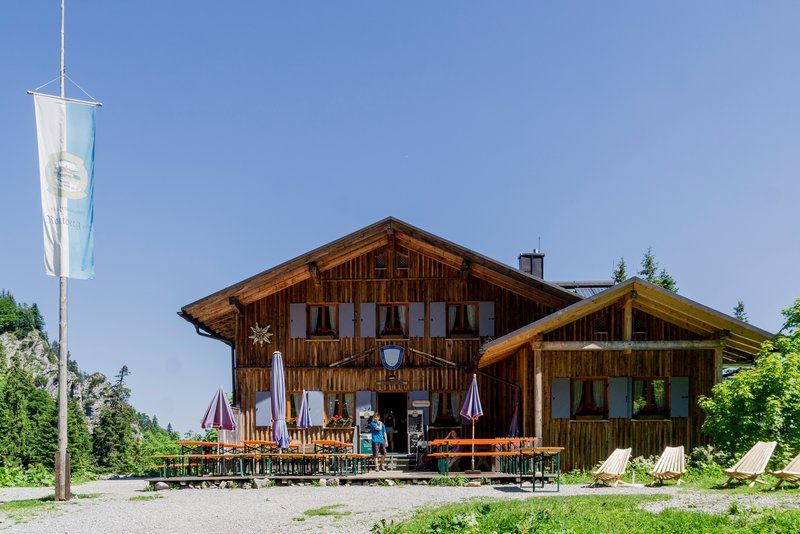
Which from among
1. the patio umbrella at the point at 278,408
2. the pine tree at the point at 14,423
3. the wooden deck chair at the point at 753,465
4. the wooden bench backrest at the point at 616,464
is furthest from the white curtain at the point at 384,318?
the pine tree at the point at 14,423

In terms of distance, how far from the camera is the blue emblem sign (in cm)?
2362

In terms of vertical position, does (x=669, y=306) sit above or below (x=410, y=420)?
above

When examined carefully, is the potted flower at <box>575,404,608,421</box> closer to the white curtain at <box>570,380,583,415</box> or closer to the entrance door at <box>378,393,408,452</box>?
the white curtain at <box>570,380,583,415</box>

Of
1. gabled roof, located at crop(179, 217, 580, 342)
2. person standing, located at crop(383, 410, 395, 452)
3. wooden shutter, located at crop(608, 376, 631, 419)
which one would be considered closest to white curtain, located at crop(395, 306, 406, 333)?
gabled roof, located at crop(179, 217, 580, 342)

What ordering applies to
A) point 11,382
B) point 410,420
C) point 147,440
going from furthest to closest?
point 147,440 < point 11,382 < point 410,420

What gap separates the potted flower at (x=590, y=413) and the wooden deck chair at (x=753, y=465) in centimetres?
584

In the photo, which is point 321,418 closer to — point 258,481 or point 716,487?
point 258,481

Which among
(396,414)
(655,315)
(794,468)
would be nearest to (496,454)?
(655,315)

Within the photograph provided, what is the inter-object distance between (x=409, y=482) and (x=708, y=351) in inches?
308

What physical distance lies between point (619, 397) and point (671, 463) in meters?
4.03

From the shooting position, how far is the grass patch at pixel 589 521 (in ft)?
33.8

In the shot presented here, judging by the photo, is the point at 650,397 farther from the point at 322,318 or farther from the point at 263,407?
the point at 263,407

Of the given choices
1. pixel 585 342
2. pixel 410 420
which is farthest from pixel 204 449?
pixel 585 342

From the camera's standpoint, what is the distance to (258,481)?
1812cm
